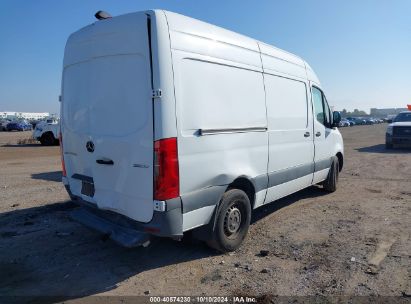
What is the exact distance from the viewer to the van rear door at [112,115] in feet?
12.9

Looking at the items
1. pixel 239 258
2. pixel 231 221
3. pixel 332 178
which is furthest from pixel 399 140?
pixel 239 258

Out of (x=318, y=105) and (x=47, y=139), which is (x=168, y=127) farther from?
(x=47, y=139)

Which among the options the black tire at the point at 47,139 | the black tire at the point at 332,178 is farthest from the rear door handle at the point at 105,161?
the black tire at the point at 47,139

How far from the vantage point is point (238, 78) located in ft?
15.9

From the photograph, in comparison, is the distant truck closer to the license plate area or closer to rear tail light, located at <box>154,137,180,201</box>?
the license plate area

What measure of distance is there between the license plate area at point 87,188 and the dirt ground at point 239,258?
0.77 meters

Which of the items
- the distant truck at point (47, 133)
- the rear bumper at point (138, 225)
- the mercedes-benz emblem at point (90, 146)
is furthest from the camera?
the distant truck at point (47, 133)

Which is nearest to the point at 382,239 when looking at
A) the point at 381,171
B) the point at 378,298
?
the point at 378,298

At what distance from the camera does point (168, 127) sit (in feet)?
12.5

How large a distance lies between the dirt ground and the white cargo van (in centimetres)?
52

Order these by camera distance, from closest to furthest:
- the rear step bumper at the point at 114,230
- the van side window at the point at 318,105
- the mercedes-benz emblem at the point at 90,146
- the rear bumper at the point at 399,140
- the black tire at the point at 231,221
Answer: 1. the rear step bumper at the point at 114,230
2. the mercedes-benz emblem at the point at 90,146
3. the black tire at the point at 231,221
4. the van side window at the point at 318,105
5. the rear bumper at the point at 399,140

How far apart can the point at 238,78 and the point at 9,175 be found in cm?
943

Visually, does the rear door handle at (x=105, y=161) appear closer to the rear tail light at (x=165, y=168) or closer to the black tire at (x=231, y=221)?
the rear tail light at (x=165, y=168)

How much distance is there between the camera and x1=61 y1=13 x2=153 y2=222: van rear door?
155 inches
